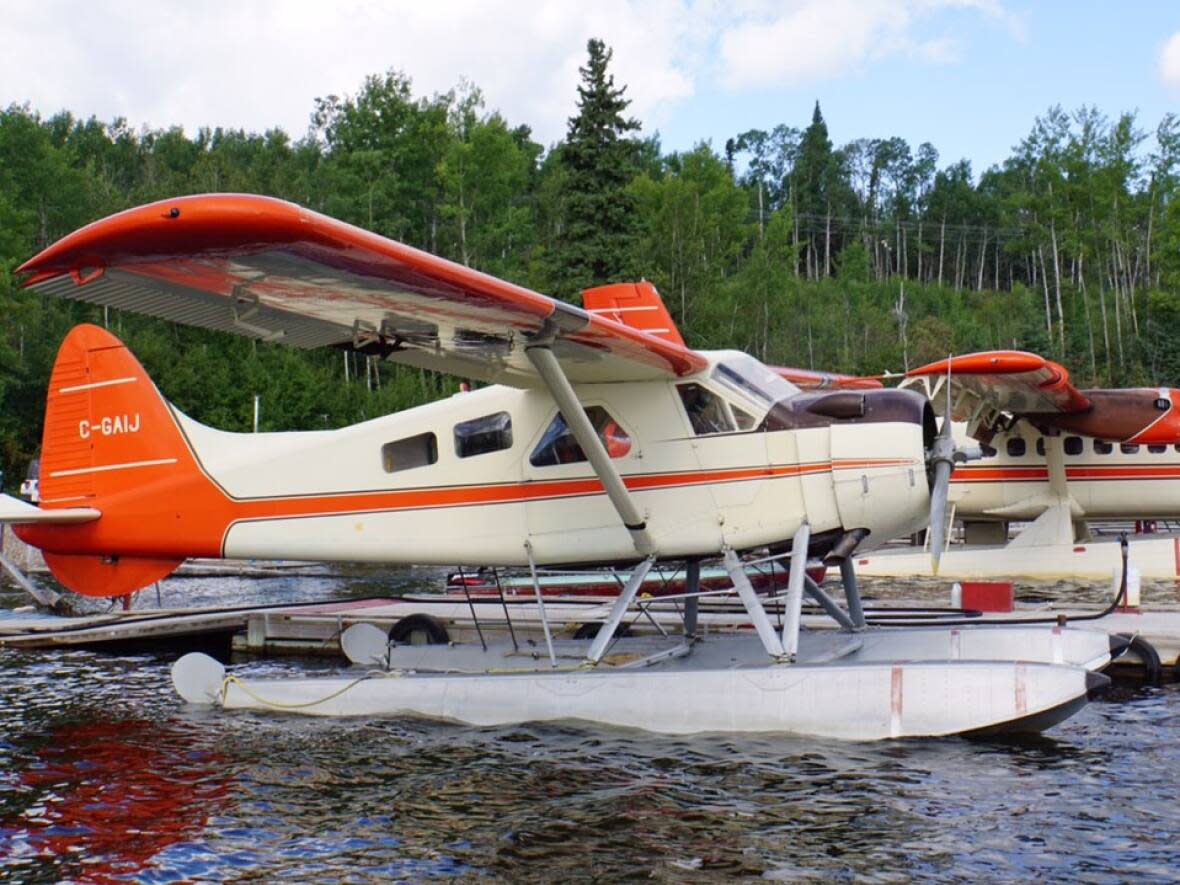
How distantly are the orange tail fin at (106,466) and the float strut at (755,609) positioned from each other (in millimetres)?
4685

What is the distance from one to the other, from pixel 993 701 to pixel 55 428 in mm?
8259

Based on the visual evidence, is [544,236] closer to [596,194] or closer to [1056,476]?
[596,194]

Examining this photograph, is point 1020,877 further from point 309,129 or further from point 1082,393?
point 309,129

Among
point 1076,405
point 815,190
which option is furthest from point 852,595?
point 815,190

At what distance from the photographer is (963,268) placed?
9225 centimetres

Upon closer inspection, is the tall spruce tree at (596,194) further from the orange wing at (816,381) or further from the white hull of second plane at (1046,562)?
the orange wing at (816,381)

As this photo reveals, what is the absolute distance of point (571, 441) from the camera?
9375 millimetres

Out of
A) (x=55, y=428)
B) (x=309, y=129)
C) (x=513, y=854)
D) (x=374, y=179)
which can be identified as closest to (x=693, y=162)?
(x=374, y=179)

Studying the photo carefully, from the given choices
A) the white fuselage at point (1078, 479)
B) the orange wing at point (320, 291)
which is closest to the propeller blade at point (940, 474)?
the orange wing at point (320, 291)

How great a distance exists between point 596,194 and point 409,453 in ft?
87.8

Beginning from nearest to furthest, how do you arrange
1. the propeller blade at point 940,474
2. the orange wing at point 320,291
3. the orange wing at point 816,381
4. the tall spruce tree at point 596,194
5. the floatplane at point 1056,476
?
1. the orange wing at point 320,291
2. the propeller blade at point 940,474
3. the orange wing at point 816,381
4. the floatplane at point 1056,476
5. the tall spruce tree at point 596,194

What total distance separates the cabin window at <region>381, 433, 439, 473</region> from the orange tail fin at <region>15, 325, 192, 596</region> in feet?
5.99

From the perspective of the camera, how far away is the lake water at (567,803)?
5957 millimetres

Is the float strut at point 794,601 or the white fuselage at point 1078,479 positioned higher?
the white fuselage at point 1078,479
